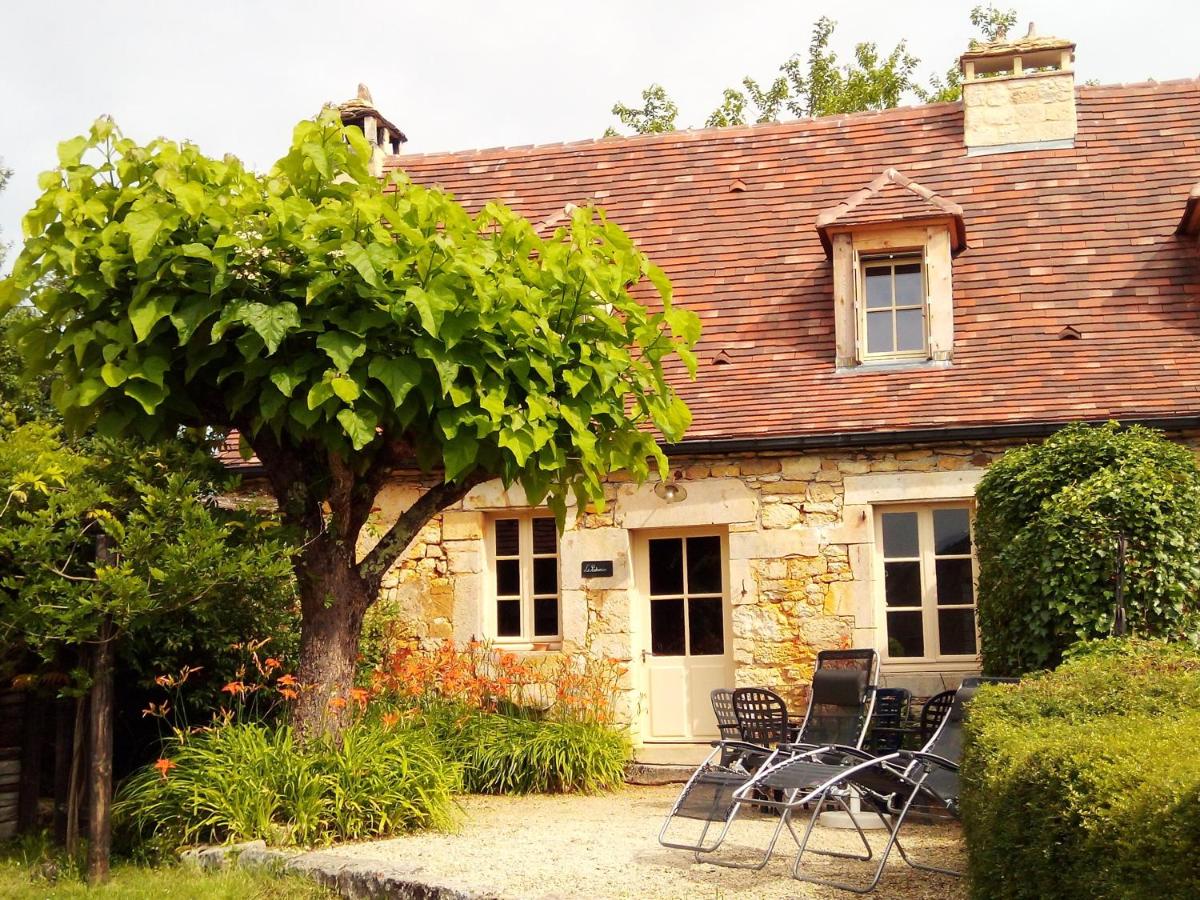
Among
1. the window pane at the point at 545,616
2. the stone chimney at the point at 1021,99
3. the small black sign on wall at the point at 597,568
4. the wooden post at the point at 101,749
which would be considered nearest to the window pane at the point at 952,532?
the small black sign on wall at the point at 597,568

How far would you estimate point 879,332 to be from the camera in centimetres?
1066

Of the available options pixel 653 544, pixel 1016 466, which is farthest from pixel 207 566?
pixel 1016 466

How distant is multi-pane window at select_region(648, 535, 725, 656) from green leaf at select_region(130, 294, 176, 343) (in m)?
5.12

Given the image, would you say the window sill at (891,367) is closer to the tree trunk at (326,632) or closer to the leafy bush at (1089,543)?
the leafy bush at (1089,543)

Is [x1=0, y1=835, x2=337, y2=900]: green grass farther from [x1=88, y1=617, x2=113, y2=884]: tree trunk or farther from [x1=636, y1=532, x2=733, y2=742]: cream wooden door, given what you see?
[x1=636, y1=532, x2=733, y2=742]: cream wooden door

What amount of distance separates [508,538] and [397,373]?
174 inches

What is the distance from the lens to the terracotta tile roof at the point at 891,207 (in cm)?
1045

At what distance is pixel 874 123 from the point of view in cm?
1246

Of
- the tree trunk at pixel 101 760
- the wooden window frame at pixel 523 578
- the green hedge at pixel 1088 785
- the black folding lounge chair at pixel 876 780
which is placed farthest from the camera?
the wooden window frame at pixel 523 578

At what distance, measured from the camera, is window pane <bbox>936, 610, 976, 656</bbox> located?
32.1 ft

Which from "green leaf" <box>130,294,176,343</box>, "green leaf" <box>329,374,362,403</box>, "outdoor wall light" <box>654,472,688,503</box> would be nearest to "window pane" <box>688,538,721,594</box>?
"outdoor wall light" <box>654,472,688,503</box>

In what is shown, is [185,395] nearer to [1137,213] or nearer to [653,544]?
[653,544]

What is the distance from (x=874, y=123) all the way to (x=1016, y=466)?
16.5ft

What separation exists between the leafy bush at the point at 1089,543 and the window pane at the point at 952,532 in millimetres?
1183
